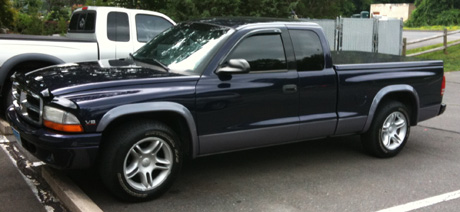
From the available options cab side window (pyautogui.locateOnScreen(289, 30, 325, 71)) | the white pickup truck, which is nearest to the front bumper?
cab side window (pyautogui.locateOnScreen(289, 30, 325, 71))

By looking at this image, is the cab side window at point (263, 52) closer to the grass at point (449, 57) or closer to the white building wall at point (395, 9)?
the grass at point (449, 57)

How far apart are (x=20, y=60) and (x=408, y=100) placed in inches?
215

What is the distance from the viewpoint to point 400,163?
568cm

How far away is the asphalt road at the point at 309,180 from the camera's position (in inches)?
169

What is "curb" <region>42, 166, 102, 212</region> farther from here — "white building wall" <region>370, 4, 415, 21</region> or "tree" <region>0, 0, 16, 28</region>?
"white building wall" <region>370, 4, 415, 21</region>

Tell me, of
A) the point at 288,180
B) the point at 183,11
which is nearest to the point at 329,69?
the point at 288,180

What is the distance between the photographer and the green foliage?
54.8 meters

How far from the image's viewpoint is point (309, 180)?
4.98 m

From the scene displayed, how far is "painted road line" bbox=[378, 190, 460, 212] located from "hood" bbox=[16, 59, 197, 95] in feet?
7.51

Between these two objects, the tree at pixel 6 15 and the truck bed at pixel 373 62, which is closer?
the truck bed at pixel 373 62

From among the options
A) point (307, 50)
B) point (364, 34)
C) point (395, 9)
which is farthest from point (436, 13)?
point (307, 50)

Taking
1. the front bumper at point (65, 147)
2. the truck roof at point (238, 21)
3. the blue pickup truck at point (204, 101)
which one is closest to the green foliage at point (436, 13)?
the blue pickup truck at point (204, 101)

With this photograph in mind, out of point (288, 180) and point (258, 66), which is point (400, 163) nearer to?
point (288, 180)

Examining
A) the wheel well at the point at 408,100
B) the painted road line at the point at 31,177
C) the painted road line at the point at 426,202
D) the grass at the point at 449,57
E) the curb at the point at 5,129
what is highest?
the wheel well at the point at 408,100
